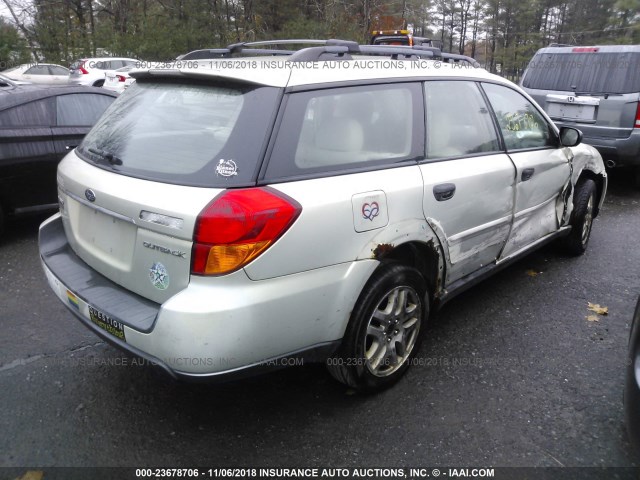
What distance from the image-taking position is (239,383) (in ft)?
9.70

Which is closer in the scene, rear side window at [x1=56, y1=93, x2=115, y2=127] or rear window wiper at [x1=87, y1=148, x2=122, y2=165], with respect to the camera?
rear window wiper at [x1=87, y1=148, x2=122, y2=165]

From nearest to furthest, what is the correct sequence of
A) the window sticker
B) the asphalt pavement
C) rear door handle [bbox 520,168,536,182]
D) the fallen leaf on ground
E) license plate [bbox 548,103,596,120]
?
the window sticker < the asphalt pavement < rear door handle [bbox 520,168,536,182] < the fallen leaf on ground < license plate [bbox 548,103,596,120]

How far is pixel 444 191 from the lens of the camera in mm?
2893

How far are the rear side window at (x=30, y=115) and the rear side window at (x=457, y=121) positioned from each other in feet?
13.0

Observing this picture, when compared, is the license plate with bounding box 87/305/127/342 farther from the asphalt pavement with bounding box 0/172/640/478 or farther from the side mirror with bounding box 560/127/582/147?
the side mirror with bounding box 560/127/582/147

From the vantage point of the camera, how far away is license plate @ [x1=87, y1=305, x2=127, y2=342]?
7.55ft

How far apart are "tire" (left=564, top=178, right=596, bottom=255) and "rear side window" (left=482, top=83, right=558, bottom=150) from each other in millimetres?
779

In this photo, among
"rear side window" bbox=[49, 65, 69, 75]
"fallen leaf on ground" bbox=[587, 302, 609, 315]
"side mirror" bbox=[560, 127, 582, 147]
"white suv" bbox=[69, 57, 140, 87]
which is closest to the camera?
"fallen leaf on ground" bbox=[587, 302, 609, 315]

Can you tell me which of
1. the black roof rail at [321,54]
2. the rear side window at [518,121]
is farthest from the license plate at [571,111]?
the black roof rail at [321,54]

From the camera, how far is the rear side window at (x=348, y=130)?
2324mm

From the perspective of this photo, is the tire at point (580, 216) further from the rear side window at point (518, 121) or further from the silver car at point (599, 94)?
the silver car at point (599, 94)

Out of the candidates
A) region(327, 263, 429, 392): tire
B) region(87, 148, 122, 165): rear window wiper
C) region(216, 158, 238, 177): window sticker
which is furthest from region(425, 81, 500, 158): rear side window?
region(87, 148, 122, 165): rear window wiper

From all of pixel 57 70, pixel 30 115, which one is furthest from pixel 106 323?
pixel 57 70

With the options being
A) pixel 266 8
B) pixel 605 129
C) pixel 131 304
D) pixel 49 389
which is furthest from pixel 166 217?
pixel 266 8
